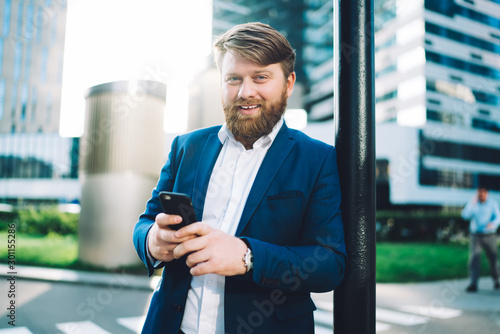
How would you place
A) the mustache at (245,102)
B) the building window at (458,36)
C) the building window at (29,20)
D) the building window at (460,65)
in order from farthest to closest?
the building window at (460,65), the building window at (458,36), the building window at (29,20), the mustache at (245,102)

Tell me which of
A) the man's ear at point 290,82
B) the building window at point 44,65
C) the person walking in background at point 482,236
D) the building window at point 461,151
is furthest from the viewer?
the building window at point 461,151

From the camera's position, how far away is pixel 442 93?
4272 centimetres

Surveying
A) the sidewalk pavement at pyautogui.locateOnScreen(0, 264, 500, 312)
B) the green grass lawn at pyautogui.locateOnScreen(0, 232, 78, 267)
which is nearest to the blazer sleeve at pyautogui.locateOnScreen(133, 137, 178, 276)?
the sidewalk pavement at pyautogui.locateOnScreen(0, 264, 500, 312)

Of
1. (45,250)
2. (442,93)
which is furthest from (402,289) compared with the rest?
(442,93)

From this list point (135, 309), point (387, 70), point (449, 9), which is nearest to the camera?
point (135, 309)

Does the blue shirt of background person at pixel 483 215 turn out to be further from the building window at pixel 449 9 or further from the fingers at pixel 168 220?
the building window at pixel 449 9

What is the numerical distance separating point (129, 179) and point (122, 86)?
241 centimetres

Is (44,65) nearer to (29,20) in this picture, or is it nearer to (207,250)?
(29,20)

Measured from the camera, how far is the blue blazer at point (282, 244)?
3.83 feet

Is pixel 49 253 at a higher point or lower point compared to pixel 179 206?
lower

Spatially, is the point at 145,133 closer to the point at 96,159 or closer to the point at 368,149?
the point at 96,159

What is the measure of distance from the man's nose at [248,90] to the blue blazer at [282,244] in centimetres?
21

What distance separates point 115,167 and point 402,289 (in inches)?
302

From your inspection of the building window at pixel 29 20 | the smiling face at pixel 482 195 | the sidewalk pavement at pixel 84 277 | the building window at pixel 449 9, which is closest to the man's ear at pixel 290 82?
the sidewalk pavement at pixel 84 277
